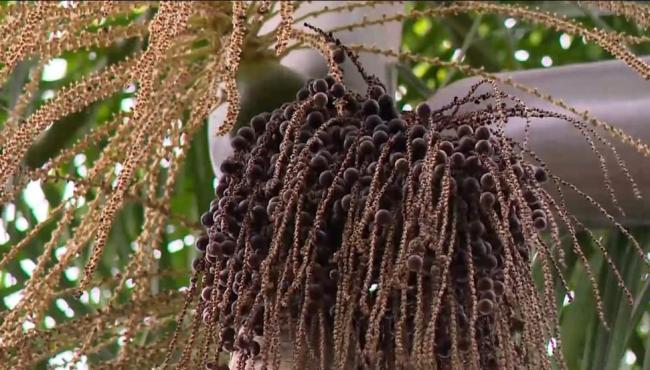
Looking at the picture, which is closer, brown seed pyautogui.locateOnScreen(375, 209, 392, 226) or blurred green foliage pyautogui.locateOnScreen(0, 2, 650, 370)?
brown seed pyautogui.locateOnScreen(375, 209, 392, 226)

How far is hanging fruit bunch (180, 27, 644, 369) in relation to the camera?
69 cm

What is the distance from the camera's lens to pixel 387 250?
27.6 inches

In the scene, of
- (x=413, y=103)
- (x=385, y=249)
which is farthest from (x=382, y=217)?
(x=413, y=103)

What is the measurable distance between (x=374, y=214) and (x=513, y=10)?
0.26m

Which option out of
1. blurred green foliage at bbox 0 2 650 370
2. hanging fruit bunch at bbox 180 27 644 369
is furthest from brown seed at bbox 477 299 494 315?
blurred green foliage at bbox 0 2 650 370

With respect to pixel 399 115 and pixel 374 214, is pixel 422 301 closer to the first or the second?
pixel 374 214

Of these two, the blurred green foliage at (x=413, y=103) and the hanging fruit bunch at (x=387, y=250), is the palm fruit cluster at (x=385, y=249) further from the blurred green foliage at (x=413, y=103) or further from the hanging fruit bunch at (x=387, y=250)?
the blurred green foliage at (x=413, y=103)

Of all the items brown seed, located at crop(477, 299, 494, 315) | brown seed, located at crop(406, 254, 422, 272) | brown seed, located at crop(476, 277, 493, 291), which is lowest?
brown seed, located at crop(477, 299, 494, 315)

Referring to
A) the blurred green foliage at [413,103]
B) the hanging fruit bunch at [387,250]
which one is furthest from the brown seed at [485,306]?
the blurred green foliage at [413,103]

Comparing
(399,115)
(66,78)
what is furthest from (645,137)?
(66,78)

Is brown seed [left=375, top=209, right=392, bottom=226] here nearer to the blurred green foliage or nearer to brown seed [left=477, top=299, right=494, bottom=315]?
brown seed [left=477, top=299, right=494, bottom=315]

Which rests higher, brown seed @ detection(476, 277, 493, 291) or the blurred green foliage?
the blurred green foliage

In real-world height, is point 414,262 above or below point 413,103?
below

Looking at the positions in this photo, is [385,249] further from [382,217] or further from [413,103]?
[413,103]
